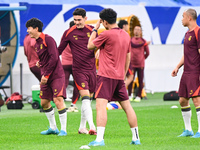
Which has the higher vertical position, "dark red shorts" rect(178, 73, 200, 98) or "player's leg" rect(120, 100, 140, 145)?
"dark red shorts" rect(178, 73, 200, 98)

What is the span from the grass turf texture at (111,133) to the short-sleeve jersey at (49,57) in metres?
1.14

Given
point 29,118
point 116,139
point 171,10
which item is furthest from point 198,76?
point 171,10

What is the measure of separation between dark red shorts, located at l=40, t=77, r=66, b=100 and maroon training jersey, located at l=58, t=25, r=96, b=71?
0.54 meters

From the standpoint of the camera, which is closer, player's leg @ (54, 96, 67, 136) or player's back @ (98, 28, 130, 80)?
player's back @ (98, 28, 130, 80)

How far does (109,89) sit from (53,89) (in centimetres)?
195

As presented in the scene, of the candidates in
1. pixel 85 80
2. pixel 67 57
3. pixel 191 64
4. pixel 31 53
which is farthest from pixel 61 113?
pixel 67 57

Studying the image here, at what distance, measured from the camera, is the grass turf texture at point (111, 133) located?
8.51 metres

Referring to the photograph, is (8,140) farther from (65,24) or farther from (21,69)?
(65,24)

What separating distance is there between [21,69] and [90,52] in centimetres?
1039

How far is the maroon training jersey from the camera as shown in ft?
34.1

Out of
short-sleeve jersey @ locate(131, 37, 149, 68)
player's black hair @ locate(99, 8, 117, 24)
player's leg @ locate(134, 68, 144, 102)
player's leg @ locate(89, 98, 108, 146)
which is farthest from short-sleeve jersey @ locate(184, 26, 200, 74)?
short-sleeve jersey @ locate(131, 37, 149, 68)

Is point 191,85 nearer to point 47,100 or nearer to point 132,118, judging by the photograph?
point 132,118

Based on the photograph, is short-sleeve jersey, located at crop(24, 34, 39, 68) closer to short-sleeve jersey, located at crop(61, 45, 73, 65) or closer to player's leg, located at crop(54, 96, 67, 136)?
short-sleeve jersey, located at crop(61, 45, 73, 65)

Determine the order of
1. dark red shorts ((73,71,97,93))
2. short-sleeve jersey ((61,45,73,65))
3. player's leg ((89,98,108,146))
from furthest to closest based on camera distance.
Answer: short-sleeve jersey ((61,45,73,65))
dark red shorts ((73,71,97,93))
player's leg ((89,98,108,146))
